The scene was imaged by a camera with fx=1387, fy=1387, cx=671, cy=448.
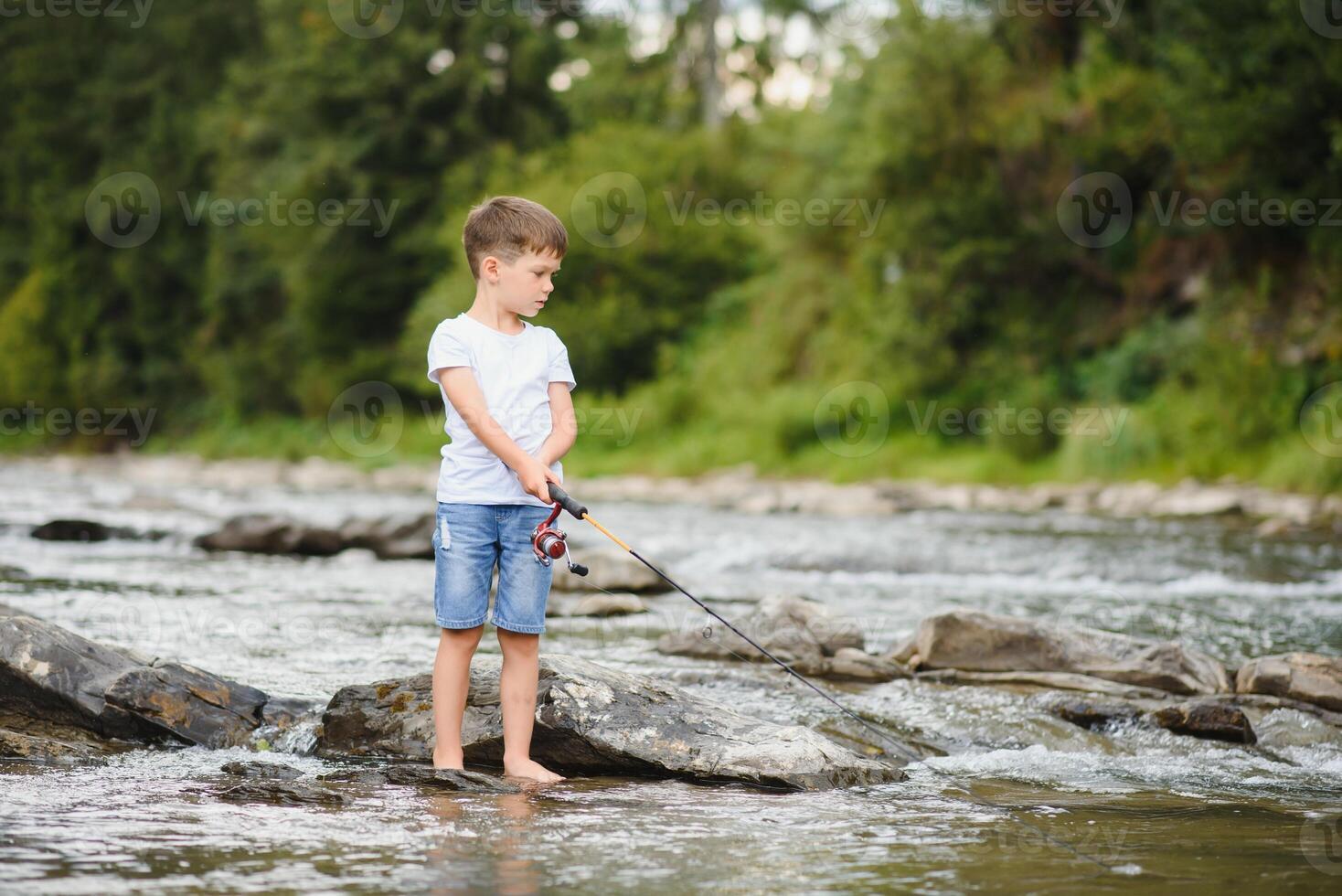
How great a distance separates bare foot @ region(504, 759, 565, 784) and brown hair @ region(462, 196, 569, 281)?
1372mm

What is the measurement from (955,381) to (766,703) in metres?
17.9

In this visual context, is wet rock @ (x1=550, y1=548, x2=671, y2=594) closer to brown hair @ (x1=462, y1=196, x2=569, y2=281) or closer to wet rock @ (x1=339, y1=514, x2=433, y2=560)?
wet rock @ (x1=339, y1=514, x2=433, y2=560)

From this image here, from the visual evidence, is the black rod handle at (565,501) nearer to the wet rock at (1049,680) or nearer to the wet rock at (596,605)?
the wet rock at (1049,680)

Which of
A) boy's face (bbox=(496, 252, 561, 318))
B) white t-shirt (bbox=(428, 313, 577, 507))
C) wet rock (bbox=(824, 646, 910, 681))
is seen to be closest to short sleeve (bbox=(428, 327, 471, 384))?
white t-shirt (bbox=(428, 313, 577, 507))

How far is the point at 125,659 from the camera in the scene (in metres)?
4.47

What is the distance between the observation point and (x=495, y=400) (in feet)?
12.6

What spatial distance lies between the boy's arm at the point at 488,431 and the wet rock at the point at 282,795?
35.9 inches

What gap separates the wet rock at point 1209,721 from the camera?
14.7ft

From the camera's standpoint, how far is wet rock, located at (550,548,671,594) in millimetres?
8188

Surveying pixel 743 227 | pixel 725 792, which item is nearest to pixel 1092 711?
pixel 725 792

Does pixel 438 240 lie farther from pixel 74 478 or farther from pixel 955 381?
pixel 955 381

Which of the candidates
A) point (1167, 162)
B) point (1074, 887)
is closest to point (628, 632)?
Answer: point (1074, 887)

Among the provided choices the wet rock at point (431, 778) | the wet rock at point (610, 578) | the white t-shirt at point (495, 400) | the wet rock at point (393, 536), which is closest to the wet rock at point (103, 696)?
the wet rock at point (431, 778)

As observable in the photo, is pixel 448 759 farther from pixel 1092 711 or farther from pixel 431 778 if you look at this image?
pixel 1092 711
